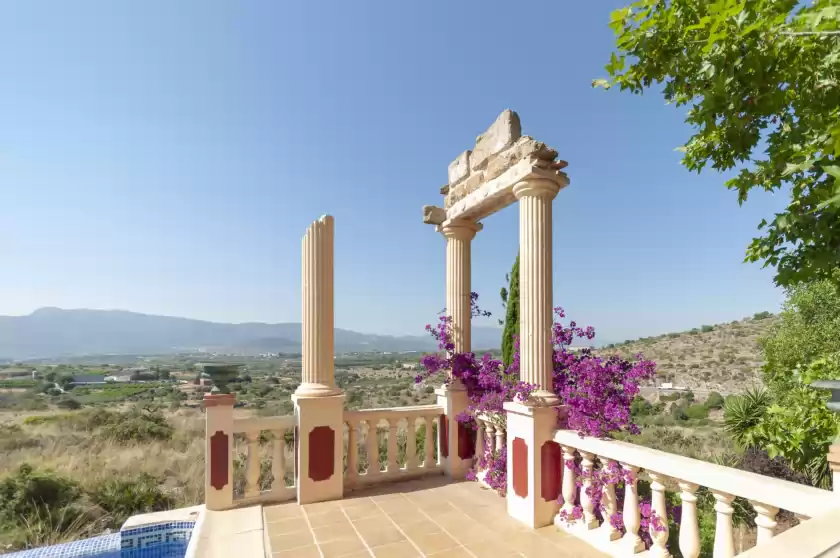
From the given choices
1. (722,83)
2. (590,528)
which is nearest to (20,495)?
(590,528)

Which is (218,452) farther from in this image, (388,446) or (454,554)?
(454,554)

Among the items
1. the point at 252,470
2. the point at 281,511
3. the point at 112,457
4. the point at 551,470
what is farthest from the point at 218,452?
the point at 112,457

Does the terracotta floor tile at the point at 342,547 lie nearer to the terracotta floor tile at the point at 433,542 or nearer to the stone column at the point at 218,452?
the terracotta floor tile at the point at 433,542

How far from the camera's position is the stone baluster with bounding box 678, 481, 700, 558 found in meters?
2.69

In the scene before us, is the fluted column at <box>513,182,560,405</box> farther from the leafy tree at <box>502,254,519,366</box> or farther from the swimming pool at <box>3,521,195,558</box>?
the swimming pool at <box>3,521,195,558</box>

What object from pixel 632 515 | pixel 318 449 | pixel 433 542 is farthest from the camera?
pixel 318 449

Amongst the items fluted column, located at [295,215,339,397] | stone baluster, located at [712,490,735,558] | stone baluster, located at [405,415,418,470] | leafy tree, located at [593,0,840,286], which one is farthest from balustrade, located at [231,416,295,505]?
leafy tree, located at [593,0,840,286]

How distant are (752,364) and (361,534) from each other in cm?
2806

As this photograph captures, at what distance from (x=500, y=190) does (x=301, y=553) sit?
386cm

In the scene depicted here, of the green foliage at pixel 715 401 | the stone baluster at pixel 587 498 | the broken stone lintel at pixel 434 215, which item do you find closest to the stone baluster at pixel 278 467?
the stone baluster at pixel 587 498

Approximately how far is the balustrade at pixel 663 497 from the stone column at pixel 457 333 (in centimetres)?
171

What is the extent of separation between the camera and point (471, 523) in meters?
3.97

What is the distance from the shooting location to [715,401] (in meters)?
20.6

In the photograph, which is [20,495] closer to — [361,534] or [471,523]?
[361,534]
